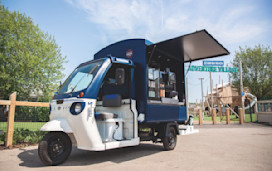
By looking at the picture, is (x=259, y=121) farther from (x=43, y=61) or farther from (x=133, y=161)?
(x=43, y=61)

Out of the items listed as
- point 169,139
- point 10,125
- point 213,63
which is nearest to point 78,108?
point 169,139

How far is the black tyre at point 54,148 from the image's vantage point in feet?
13.4

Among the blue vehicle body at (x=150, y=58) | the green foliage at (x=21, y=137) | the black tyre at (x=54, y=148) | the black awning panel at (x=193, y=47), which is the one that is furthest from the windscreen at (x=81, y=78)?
the green foliage at (x=21, y=137)

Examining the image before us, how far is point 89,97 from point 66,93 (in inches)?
29.4

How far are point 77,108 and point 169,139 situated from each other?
3305 millimetres

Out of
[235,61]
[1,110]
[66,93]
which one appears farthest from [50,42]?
[235,61]

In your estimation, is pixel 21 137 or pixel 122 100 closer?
pixel 122 100

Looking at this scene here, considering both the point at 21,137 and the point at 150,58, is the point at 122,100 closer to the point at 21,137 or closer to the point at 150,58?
the point at 150,58

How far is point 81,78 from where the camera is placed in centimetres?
496

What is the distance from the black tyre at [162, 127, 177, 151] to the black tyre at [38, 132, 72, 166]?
2906 millimetres

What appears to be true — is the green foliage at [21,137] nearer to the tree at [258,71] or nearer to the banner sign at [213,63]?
the banner sign at [213,63]

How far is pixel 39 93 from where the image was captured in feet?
77.4

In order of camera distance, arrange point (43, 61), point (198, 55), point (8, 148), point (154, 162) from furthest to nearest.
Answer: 1. point (43, 61)
2. point (198, 55)
3. point (8, 148)
4. point (154, 162)

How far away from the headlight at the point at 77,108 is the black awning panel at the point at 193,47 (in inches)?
107
